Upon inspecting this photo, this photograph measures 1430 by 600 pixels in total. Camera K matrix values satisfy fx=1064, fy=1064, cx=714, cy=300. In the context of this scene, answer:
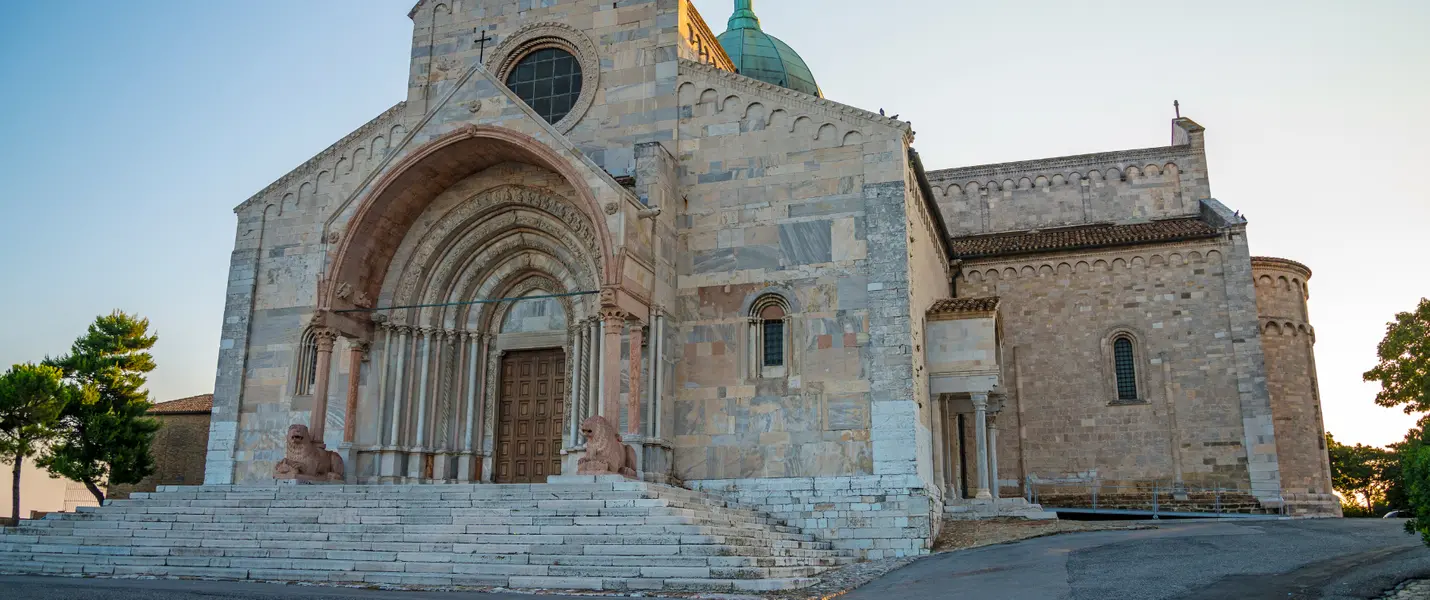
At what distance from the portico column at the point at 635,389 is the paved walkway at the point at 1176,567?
16.3 feet

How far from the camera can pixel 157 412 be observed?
2844 centimetres

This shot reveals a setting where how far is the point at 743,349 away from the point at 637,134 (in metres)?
4.85

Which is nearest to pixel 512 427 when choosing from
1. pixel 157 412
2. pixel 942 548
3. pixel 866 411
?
pixel 866 411

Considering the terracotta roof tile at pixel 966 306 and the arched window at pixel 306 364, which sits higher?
the terracotta roof tile at pixel 966 306

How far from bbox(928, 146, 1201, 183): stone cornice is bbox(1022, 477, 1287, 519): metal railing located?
981cm

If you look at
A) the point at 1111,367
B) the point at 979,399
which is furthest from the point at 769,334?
the point at 1111,367

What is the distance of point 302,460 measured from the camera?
58.7 feet

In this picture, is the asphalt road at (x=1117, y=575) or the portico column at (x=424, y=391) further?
the portico column at (x=424, y=391)

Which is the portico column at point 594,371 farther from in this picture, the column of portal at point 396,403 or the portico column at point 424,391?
the column of portal at point 396,403

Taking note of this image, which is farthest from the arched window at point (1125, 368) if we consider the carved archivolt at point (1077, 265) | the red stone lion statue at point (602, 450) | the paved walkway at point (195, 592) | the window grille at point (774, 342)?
the paved walkway at point (195, 592)

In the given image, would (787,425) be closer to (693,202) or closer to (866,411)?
(866,411)

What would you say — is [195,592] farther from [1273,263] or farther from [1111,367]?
[1273,263]

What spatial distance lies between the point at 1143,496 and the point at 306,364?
19.1 m

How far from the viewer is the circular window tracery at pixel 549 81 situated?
70.5ft
